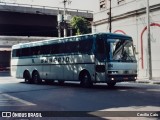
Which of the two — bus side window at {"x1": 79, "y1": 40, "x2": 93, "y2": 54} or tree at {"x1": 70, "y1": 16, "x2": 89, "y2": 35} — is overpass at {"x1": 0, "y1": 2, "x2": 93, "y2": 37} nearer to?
tree at {"x1": 70, "y1": 16, "x2": 89, "y2": 35}

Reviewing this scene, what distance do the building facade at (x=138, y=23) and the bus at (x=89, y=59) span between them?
7732 mm

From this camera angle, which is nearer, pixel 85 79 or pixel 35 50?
pixel 85 79

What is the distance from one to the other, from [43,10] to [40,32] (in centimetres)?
1022

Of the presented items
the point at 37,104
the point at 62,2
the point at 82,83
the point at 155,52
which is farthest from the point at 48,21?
the point at 37,104

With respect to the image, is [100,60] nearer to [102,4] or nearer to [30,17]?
[102,4]

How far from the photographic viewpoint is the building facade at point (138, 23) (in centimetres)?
2800

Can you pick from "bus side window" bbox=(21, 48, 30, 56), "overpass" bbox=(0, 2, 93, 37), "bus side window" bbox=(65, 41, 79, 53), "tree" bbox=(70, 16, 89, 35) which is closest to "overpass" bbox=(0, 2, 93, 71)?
"overpass" bbox=(0, 2, 93, 37)

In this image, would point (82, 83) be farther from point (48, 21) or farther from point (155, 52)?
point (48, 21)

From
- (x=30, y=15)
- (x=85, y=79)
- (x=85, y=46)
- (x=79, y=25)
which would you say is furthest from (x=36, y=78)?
(x=30, y=15)

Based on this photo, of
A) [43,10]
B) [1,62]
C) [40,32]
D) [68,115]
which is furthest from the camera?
[1,62]

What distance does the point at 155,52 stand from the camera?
92.0 ft

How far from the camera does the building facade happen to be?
2800 cm

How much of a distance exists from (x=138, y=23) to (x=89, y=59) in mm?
13903

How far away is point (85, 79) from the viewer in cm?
1831
